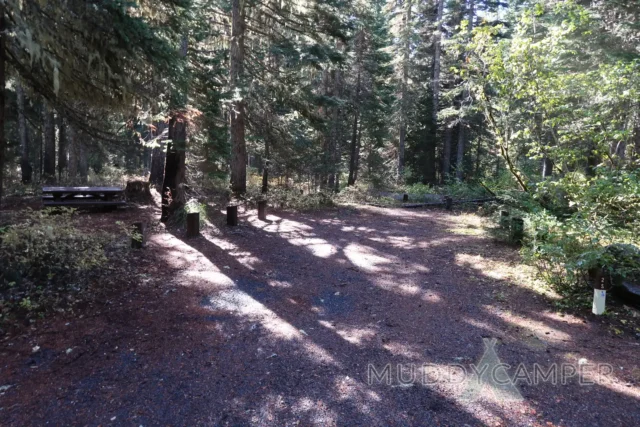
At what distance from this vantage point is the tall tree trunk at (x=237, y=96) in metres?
12.2

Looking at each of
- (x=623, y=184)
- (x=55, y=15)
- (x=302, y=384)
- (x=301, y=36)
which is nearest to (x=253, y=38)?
(x=301, y=36)

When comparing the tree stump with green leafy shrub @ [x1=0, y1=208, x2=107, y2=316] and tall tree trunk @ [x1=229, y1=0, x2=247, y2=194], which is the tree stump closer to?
tall tree trunk @ [x1=229, y1=0, x2=247, y2=194]

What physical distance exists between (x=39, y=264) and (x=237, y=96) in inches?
302

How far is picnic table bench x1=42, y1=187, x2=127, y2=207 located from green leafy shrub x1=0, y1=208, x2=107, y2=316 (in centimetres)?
599

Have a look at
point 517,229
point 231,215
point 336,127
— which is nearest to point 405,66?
point 336,127

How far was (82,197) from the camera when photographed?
11867mm

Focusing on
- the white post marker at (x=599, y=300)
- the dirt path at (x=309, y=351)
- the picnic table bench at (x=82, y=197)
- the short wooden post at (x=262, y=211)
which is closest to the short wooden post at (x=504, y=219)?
the dirt path at (x=309, y=351)

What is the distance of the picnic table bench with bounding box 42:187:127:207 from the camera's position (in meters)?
11.3

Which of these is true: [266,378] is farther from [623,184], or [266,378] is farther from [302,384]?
[623,184]

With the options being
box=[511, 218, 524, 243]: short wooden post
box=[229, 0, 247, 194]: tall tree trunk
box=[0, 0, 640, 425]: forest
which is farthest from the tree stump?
box=[511, 218, 524, 243]: short wooden post

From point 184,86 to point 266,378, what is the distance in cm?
490

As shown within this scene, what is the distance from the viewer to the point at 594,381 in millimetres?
3541

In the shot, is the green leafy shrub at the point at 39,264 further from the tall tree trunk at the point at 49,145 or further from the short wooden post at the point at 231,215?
the tall tree trunk at the point at 49,145

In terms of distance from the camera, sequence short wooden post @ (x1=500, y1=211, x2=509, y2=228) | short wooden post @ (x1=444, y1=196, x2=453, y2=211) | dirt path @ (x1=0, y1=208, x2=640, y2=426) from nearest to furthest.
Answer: dirt path @ (x1=0, y1=208, x2=640, y2=426), short wooden post @ (x1=500, y1=211, x2=509, y2=228), short wooden post @ (x1=444, y1=196, x2=453, y2=211)
